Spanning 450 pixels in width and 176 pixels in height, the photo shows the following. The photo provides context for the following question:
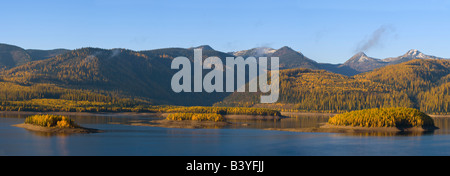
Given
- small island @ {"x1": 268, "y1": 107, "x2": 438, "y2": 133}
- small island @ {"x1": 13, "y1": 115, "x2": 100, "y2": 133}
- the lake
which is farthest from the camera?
small island @ {"x1": 268, "y1": 107, "x2": 438, "y2": 133}

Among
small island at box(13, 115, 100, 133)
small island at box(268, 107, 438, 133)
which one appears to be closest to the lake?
small island at box(13, 115, 100, 133)

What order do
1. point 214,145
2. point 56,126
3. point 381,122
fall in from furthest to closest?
point 381,122, point 56,126, point 214,145

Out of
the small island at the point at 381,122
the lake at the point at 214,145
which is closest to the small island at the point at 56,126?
the lake at the point at 214,145

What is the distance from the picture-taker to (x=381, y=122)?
17125cm

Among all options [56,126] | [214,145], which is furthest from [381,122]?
[56,126]

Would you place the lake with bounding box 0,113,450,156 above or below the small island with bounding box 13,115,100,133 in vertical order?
below

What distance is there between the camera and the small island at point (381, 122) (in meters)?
169

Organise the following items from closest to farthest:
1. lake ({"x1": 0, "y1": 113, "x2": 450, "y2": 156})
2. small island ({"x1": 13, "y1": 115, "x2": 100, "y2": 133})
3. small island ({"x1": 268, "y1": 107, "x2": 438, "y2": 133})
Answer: lake ({"x1": 0, "y1": 113, "x2": 450, "y2": 156}) → small island ({"x1": 13, "y1": 115, "x2": 100, "y2": 133}) → small island ({"x1": 268, "y1": 107, "x2": 438, "y2": 133})

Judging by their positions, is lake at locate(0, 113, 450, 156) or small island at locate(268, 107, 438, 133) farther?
small island at locate(268, 107, 438, 133)

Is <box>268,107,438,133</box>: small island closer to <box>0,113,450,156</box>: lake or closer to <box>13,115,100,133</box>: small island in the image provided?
<box>0,113,450,156</box>: lake

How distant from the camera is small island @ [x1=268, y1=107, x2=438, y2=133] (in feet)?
554

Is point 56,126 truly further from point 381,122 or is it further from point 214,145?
point 381,122
